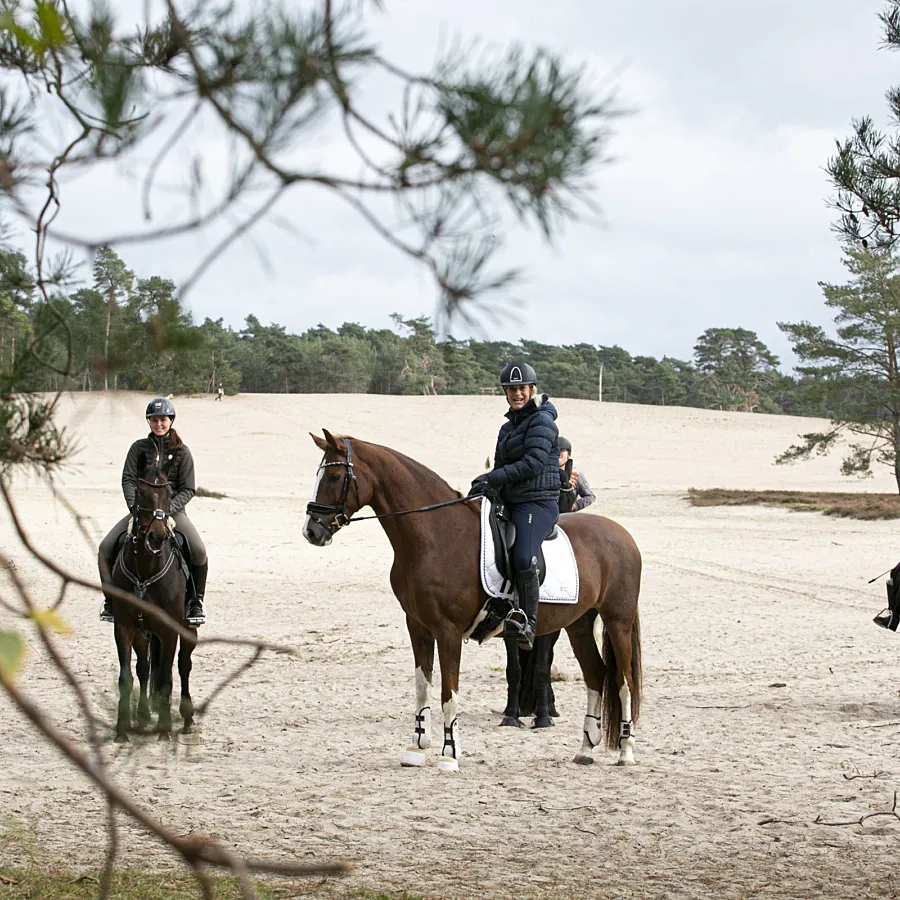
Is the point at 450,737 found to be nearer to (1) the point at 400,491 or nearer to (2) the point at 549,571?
(2) the point at 549,571

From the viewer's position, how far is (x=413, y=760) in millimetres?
8219

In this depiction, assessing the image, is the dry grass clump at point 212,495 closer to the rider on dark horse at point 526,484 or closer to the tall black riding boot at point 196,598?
the tall black riding boot at point 196,598

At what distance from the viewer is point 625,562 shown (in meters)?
8.94

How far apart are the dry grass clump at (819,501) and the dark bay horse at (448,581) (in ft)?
70.3

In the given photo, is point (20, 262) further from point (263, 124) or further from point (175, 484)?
point (175, 484)

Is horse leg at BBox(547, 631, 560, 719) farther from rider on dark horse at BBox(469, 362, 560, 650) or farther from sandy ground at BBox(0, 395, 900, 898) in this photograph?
rider on dark horse at BBox(469, 362, 560, 650)

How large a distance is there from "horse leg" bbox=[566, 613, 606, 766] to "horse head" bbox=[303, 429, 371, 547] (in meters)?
1.98

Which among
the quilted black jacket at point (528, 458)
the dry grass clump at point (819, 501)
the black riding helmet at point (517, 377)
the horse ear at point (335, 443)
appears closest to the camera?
the black riding helmet at point (517, 377)

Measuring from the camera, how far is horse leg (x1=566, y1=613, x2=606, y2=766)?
866 cm

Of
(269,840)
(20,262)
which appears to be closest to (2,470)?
(20,262)

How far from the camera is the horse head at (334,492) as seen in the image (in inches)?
323

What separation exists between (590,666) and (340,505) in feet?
7.56

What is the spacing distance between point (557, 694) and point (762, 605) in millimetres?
6441

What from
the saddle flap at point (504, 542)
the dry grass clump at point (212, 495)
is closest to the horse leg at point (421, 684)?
the saddle flap at point (504, 542)
